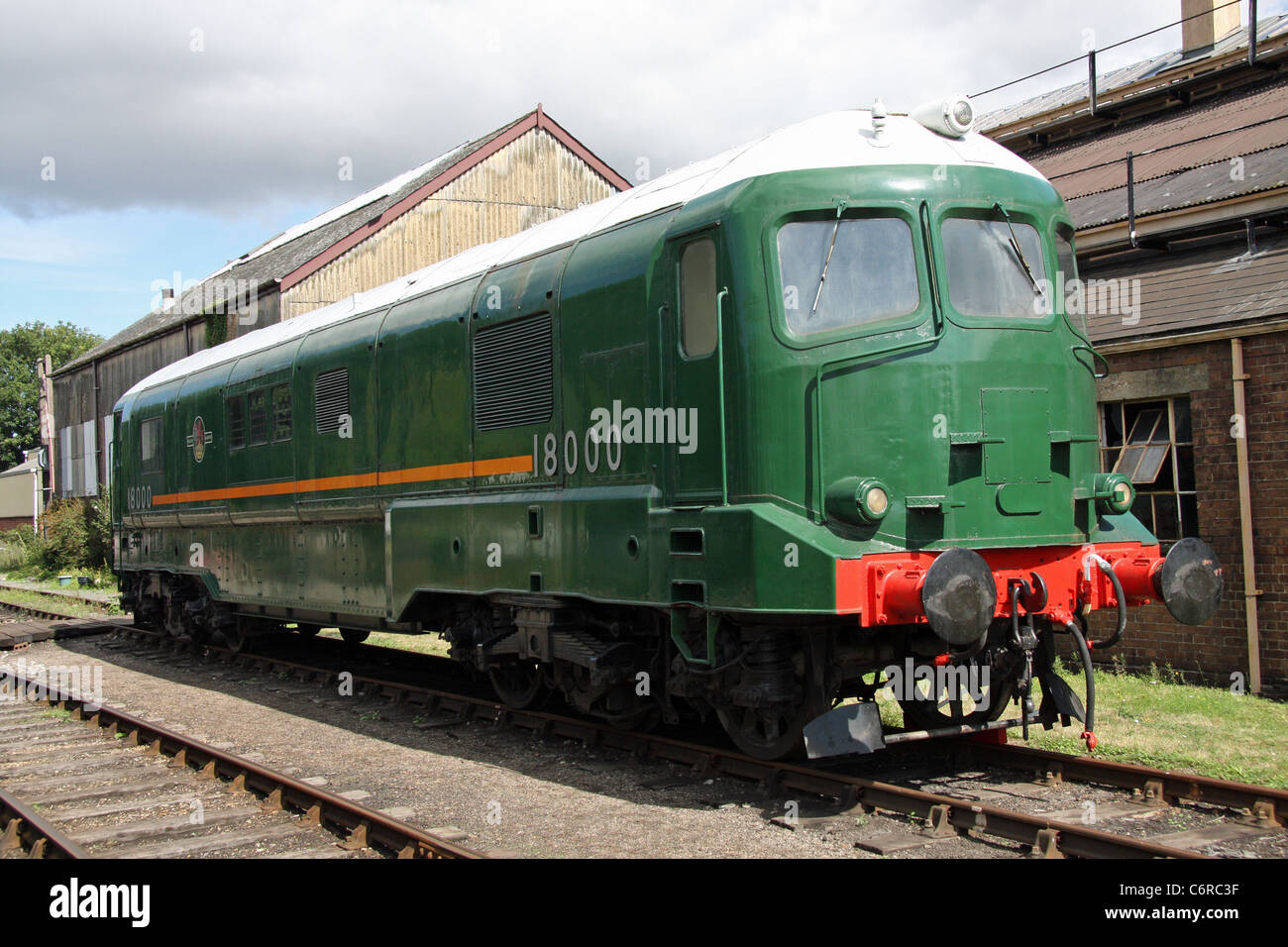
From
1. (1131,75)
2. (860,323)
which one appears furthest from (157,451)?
(1131,75)

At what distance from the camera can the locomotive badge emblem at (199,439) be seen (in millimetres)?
13930

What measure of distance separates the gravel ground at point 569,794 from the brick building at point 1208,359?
14.1 feet

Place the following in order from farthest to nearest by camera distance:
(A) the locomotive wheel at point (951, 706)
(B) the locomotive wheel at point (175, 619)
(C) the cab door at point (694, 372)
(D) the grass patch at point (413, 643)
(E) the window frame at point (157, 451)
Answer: (B) the locomotive wheel at point (175, 619), (E) the window frame at point (157, 451), (D) the grass patch at point (413, 643), (A) the locomotive wheel at point (951, 706), (C) the cab door at point (694, 372)

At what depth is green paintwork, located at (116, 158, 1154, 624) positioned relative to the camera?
625 cm

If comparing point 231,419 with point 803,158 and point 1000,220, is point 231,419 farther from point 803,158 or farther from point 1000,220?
point 1000,220

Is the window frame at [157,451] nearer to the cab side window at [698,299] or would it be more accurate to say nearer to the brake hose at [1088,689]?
the cab side window at [698,299]

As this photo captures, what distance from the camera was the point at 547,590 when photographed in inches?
A: 314

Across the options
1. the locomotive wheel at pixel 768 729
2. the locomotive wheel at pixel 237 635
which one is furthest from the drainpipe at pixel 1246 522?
the locomotive wheel at pixel 237 635

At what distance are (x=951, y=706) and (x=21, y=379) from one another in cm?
8869

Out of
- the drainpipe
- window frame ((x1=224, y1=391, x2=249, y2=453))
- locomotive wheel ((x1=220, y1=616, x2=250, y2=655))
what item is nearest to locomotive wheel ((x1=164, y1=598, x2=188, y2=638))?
locomotive wheel ((x1=220, y1=616, x2=250, y2=655))

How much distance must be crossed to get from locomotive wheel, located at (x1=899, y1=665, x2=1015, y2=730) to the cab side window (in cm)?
237
